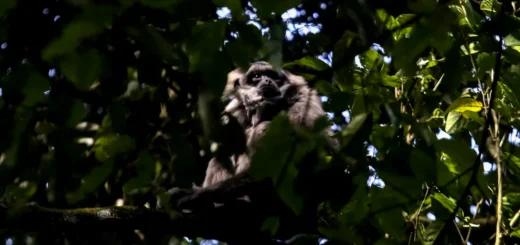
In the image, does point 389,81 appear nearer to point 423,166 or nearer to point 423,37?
point 423,166

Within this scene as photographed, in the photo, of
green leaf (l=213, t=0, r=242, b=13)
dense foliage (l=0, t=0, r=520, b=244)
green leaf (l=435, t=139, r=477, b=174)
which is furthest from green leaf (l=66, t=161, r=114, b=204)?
green leaf (l=435, t=139, r=477, b=174)

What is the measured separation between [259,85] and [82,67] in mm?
3875

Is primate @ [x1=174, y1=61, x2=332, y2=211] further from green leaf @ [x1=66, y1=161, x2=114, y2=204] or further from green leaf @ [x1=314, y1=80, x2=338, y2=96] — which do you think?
green leaf @ [x1=66, y1=161, x2=114, y2=204]

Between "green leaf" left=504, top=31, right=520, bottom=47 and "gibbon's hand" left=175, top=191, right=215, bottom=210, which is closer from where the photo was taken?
"green leaf" left=504, top=31, right=520, bottom=47

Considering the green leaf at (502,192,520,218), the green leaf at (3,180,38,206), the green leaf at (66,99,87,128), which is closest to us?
the green leaf at (66,99,87,128)

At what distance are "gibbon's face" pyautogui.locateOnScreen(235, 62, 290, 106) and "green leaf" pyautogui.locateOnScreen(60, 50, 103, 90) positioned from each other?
12.2 ft

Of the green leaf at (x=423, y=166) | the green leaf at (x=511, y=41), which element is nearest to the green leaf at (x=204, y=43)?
the green leaf at (x=423, y=166)

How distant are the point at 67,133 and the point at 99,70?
348 millimetres

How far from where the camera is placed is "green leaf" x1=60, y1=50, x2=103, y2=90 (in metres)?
1.52

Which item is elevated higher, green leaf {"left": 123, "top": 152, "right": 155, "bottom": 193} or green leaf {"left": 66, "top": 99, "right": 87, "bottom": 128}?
green leaf {"left": 66, "top": 99, "right": 87, "bottom": 128}

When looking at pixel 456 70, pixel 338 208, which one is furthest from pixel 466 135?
pixel 456 70

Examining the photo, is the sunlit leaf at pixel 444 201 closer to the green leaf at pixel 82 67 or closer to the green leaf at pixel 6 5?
the green leaf at pixel 82 67

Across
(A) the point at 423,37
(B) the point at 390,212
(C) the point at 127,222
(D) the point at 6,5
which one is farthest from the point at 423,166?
(C) the point at 127,222

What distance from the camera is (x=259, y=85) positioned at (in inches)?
212
